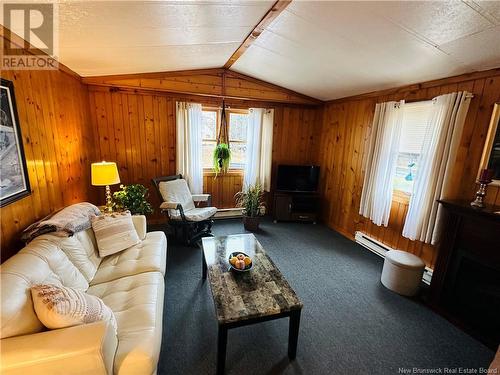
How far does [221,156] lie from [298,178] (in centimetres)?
142

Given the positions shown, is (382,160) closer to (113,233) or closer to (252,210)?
(252,210)

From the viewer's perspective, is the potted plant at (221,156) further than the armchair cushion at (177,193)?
Yes

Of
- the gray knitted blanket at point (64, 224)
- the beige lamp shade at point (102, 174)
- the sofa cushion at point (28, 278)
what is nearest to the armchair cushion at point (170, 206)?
the beige lamp shade at point (102, 174)

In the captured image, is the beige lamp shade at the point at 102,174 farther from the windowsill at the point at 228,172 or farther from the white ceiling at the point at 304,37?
the windowsill at the point at 228,172

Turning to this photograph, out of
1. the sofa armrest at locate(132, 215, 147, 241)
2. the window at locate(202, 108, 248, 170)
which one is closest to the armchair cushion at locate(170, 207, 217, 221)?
the sofa armrest at locate(132, 215, 147, 241)

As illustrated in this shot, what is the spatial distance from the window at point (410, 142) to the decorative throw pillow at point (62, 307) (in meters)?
3.11

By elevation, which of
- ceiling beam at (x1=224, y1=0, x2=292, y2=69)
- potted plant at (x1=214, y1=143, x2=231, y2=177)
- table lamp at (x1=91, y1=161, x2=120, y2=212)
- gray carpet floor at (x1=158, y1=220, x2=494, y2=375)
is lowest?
gray carpet floor at (x1=158, y1=220, x2=494, y2=375)

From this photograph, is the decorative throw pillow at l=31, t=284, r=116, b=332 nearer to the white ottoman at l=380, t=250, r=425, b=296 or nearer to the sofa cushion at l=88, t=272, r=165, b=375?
the sofa cushion at l=88, t=272, r=165, b=375

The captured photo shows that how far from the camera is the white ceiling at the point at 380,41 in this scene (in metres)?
1.51

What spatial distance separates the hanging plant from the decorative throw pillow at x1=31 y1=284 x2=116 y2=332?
2820 mm

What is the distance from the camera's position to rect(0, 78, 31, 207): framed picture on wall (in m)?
1.49

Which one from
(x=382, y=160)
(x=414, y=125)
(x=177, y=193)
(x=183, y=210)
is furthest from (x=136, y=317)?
(x=414, y=125)

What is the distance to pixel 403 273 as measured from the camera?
7.34 feet

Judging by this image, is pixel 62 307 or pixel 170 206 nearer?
pixel 62 307
